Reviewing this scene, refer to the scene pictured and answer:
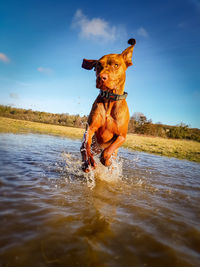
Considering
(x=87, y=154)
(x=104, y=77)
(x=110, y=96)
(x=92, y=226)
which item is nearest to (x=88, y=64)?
(x=110, y=96)

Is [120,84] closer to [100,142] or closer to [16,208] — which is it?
[100,142]

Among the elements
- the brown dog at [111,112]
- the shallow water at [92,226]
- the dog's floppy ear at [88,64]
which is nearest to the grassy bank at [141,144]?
the dog's floppy ear at [88,64]

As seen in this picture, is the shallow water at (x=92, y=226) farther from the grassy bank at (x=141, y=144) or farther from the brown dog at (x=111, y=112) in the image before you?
the grassy bank at (x=141, y=144)

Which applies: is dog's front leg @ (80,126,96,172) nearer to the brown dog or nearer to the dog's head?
the brown dog

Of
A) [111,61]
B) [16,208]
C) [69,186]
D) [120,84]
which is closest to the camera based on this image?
[16,208]

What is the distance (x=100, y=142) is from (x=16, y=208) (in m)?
1.98

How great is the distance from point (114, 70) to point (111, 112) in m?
0.74

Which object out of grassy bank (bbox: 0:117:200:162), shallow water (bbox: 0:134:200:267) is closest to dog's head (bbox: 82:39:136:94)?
shallow water (bbox: 0:134:200:267)

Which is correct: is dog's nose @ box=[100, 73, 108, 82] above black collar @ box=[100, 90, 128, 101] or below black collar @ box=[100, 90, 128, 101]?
above

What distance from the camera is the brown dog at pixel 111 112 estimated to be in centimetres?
285

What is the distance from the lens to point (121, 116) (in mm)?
3053

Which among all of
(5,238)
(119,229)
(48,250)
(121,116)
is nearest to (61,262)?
(48,250)

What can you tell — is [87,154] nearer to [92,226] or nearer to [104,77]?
[104,77]

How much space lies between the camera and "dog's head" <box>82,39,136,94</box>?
259 centimetres
